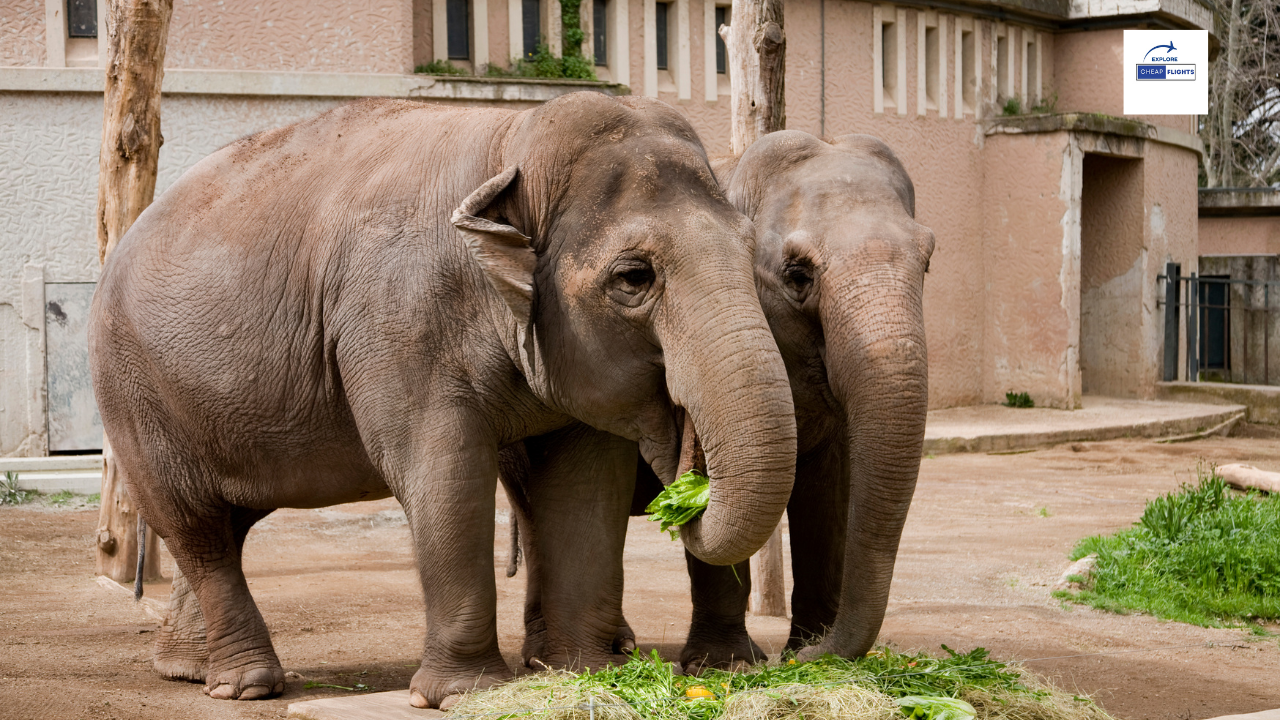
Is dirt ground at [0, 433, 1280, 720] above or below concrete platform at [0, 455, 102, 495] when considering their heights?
below

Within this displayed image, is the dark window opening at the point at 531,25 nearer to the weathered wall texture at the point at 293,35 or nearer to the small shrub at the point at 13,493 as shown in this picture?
the weathered wall texture at the point at 293,35

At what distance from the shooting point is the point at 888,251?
4590 mm

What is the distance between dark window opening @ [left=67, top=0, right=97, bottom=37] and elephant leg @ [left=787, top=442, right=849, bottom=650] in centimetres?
927

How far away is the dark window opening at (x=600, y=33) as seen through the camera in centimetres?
1405

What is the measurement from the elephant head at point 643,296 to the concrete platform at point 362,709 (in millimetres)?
1061

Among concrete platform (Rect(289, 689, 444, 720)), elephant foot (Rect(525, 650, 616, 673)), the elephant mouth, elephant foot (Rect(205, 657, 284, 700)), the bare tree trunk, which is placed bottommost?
elephant foot (Rect(205, 657, 284, 700))

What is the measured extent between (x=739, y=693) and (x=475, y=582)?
3.30ft

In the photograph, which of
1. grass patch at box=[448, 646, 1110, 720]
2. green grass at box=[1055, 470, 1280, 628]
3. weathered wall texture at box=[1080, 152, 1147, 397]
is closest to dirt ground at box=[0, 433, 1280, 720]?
green grass at box=[1055, 470, 1280, 628]

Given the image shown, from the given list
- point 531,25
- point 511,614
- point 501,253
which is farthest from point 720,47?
point 501,253

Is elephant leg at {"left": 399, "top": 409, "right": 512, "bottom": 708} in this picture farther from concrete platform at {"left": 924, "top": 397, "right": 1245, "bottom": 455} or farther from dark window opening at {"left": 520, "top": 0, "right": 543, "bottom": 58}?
concrete platform at {"left": 924, "top": 397, "right": 1245, "bottom": 455}

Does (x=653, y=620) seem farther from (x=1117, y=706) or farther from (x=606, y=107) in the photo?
(x=606, y=107)

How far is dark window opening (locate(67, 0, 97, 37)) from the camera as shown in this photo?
11.9 m

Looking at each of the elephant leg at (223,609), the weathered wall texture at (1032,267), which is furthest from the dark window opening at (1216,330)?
the elephant leg at (223,609)

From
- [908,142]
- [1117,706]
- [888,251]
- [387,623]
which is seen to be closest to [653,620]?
[387,623]
